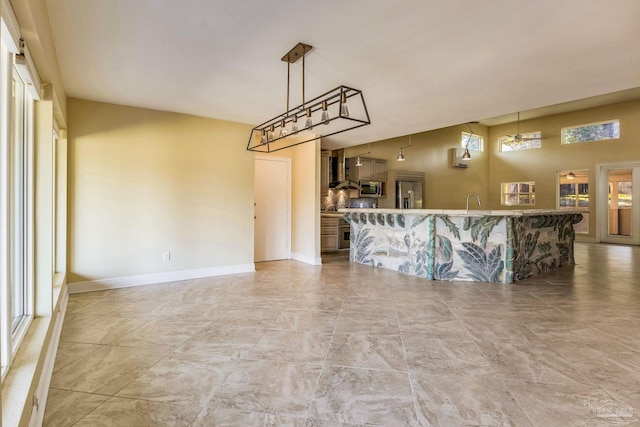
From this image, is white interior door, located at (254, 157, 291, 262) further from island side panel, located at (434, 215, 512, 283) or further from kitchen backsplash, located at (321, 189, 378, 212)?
island side panel, located at (434, 215, 512, 283)

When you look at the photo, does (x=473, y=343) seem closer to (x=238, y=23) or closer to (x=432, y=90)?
(x=432, y=90)

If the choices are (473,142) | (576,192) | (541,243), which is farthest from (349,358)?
(473,142)

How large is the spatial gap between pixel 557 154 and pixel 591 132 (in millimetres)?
936

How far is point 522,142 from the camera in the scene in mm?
10422

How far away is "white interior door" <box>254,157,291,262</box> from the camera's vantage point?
6328 mm

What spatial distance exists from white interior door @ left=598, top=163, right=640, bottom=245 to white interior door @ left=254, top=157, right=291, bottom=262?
28.3ft

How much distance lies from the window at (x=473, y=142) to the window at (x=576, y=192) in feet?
8.47

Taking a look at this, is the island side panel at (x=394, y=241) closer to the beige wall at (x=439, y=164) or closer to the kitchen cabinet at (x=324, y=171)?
the kitchen cabinet at (x=324, y=171)

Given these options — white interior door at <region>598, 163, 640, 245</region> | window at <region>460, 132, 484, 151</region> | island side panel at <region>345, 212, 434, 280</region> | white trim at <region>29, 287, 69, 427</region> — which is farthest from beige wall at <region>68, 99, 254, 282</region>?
white interior door at <region>598, 163, 640, 245</region>

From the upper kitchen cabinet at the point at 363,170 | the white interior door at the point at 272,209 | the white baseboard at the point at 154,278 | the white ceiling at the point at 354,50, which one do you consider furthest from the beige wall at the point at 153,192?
the upper kitchen cabinet at the point at 363,170

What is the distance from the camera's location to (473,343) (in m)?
2.58

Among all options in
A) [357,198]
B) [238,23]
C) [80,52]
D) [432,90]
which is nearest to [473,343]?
[432,90]

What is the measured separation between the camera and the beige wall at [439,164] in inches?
353

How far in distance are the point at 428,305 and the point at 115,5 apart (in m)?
3.81
